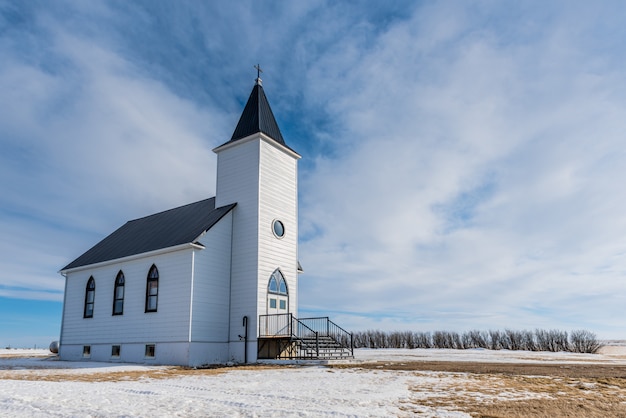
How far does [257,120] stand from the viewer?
929 inches

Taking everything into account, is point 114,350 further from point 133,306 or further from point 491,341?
point 491,341

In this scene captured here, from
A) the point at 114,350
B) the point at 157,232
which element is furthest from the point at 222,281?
the point at 114,350

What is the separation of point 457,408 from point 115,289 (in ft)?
66.0

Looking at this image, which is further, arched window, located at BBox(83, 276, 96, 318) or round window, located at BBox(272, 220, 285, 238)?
arched window, located at BBox(83, 276, 96, 318)

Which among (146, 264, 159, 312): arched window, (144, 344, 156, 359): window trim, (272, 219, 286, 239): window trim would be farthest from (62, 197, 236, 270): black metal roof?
(144, 344, 156, 359): window trim

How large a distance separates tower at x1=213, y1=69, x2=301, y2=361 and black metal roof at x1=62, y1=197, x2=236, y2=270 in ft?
3.92

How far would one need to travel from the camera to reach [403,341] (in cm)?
4325

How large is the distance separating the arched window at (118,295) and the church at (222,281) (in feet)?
0.16

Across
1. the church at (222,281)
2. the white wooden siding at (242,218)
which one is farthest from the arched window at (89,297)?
the white wooden siding at (242,218)

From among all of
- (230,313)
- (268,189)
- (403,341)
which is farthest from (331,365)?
(403,341)

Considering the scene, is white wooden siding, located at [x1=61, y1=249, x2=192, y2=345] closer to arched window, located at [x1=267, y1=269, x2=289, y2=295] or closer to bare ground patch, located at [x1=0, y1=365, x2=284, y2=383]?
arched window, located at [x1=267, y1=269, x2=289, y2=295]

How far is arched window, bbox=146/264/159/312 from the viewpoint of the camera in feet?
71.2

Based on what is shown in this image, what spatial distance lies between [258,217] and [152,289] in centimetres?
575

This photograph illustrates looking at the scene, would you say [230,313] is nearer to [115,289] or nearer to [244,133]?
[115,289]
